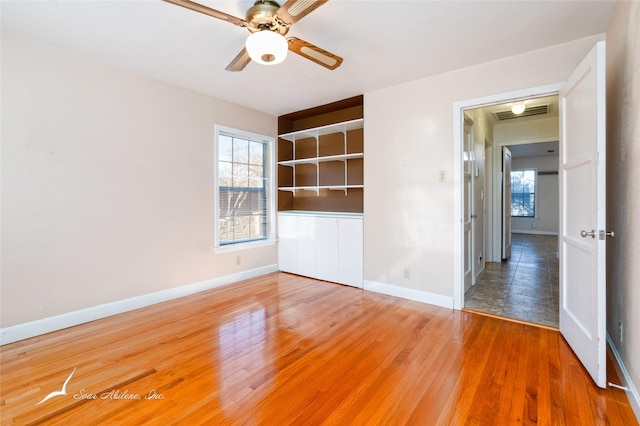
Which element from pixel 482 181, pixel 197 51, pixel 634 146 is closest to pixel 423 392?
pixel 634 146

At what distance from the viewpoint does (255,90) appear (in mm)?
3568

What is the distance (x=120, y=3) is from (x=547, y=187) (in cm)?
1152

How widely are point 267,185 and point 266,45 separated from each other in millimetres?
3007

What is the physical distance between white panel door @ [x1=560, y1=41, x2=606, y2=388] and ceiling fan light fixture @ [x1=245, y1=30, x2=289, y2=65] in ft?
6.26

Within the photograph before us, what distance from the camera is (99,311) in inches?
113

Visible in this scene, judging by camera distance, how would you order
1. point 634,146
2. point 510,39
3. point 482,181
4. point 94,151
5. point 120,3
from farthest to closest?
point 482,181
point 94,151
point 510,39
point 120,3
point 634,146

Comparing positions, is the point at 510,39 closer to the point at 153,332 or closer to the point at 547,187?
the point at 153,332

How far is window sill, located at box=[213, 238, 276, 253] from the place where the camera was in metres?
3.95

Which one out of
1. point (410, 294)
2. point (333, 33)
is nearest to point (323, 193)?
point (410, 294)

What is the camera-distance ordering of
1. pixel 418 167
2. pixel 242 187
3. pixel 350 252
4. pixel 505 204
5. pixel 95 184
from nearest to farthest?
pixel 95 184 < pixel 418 167 < pixel 350 252 < pixel 242 187 < pixel 505 204

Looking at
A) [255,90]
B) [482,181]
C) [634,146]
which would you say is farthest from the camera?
[482,181]

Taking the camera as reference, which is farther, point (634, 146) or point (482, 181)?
point (482, 181)

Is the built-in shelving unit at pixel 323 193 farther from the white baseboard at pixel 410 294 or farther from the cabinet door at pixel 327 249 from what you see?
the white baseboard at pixel 410 294

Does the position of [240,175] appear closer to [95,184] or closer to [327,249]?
[327,249]
